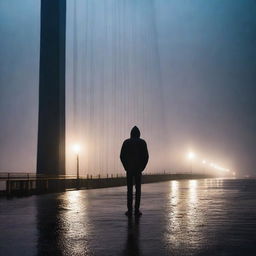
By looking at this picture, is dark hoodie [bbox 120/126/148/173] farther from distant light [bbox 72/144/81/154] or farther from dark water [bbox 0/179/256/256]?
distant light [bbox 72/144/81/154]

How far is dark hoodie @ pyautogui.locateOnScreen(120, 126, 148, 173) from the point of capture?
8812 mm

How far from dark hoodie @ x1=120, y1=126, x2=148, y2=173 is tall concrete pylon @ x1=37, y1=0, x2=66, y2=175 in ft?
88.9

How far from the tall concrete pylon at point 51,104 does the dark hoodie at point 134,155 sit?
2708cm

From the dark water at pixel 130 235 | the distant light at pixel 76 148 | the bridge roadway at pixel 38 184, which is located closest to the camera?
the dark water at pixel 130 235

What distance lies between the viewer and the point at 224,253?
4680mm

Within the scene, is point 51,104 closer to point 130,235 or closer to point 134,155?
point 134,155

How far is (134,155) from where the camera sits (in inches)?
348

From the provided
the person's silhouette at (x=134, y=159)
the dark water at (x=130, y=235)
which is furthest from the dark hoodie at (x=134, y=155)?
the dark water at (x=130, y=235)

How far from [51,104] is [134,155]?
2779 centimetres

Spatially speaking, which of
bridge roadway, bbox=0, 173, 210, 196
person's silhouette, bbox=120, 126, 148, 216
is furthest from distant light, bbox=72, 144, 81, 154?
person's silhouette, bbox=120, 126, 148, 216

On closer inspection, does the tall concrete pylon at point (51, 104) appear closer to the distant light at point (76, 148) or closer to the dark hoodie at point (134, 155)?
the distant light at point (76, 148)

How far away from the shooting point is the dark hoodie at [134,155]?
28.9 ft

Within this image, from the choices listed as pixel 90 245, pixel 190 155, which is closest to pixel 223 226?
pixel 90 245

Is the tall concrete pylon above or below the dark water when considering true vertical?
above
